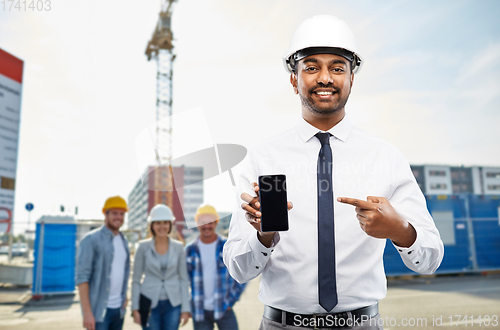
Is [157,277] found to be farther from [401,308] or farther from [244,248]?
[401,308]

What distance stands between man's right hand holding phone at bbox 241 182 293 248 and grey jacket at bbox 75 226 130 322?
11.8 feet

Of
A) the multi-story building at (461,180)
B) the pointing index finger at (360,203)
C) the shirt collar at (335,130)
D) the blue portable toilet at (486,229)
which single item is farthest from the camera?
the multi-story building at (461,180)

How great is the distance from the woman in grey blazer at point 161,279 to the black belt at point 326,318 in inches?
132

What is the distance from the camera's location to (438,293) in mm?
10328

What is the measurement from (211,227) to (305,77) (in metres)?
3.60

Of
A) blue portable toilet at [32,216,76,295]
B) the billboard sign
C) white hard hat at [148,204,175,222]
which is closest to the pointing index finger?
white hard hat at [148,204,175,222]

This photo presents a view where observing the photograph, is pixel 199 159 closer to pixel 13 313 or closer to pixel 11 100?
pixel 11 100

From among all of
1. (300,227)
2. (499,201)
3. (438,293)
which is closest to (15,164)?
(300,227)

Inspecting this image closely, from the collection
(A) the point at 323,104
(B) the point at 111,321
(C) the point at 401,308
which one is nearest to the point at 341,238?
Result: (A) the point at 323,104

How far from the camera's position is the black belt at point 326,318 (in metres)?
1.50

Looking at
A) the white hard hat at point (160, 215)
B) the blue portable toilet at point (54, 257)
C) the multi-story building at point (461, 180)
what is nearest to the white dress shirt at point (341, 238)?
the white hard hat at point (160, 215)

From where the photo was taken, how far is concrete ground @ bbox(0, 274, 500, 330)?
23.8ft

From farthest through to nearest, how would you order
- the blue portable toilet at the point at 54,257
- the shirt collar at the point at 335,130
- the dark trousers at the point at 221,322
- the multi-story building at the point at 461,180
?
the multi-story building at the point at 461,180 → the blue portable toilet at the point at 54,257 → the dark trousers at the point at 221,322 → the shirt collar at the point at 335,130

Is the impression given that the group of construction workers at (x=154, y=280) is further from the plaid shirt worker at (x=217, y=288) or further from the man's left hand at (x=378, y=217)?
the man's left hand at (x=378, y=217)
